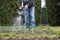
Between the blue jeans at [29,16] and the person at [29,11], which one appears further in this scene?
the blue jeans at [29,16]

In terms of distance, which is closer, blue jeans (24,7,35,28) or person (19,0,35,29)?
person (19,0,35,29)

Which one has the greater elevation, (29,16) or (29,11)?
(29,11)

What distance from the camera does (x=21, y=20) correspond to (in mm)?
14516

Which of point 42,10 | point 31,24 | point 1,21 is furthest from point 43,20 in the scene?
point 31,24

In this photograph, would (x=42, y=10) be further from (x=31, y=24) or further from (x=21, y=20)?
(x=31, y=24)

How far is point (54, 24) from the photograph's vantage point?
14.8 meters

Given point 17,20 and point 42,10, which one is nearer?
point 17,20

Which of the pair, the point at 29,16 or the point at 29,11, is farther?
the point at 29,16

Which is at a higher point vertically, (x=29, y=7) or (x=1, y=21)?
(x=29, y=7)

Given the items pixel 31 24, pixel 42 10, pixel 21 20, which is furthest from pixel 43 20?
pixel 31 24

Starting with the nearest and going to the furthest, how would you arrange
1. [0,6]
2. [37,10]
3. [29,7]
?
[29,7], [0,6], [37,10]

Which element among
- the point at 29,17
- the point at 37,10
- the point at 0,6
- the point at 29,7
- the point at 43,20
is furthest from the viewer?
the point at 43,20

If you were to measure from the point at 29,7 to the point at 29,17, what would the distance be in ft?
2.40

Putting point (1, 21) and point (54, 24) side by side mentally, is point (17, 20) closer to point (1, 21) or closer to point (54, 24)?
point (1, 21)
